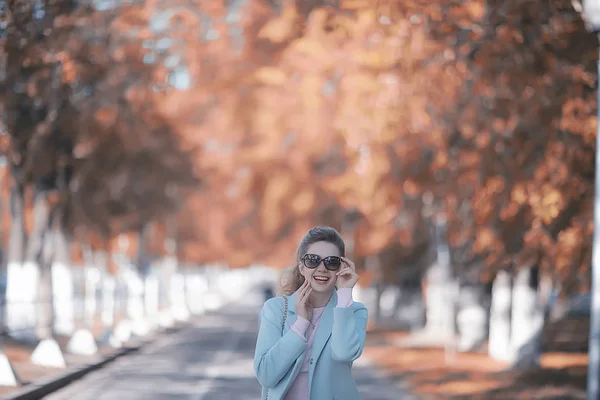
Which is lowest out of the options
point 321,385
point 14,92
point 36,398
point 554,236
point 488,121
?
point 36,398

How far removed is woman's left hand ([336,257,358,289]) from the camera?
5.33 meters

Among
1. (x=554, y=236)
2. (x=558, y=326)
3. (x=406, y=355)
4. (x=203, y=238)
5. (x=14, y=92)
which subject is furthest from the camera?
(x=203, y=238)

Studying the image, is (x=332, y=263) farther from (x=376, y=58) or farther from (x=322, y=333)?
(x=376, y=58)

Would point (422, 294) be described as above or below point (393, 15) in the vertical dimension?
below

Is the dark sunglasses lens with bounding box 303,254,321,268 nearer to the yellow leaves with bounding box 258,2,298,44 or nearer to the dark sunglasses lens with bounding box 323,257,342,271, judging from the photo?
the dark sunglasses lens with bounding box 323,257,342,271

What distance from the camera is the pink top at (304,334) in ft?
17.4

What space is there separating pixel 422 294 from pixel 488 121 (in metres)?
30.9

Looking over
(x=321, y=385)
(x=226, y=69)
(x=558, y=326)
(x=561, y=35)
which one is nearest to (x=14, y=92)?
(x=226, y=69)

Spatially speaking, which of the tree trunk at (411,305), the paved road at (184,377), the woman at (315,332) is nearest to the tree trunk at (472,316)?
the paved road at (184,377)

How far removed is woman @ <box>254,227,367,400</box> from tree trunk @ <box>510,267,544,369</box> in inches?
788

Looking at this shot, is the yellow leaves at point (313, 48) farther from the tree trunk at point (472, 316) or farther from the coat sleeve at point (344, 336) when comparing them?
the coat sleeve at point (344, 336)

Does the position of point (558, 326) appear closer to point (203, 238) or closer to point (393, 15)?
point (393, 15)

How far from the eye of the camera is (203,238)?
97625mm

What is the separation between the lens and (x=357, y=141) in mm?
26109
